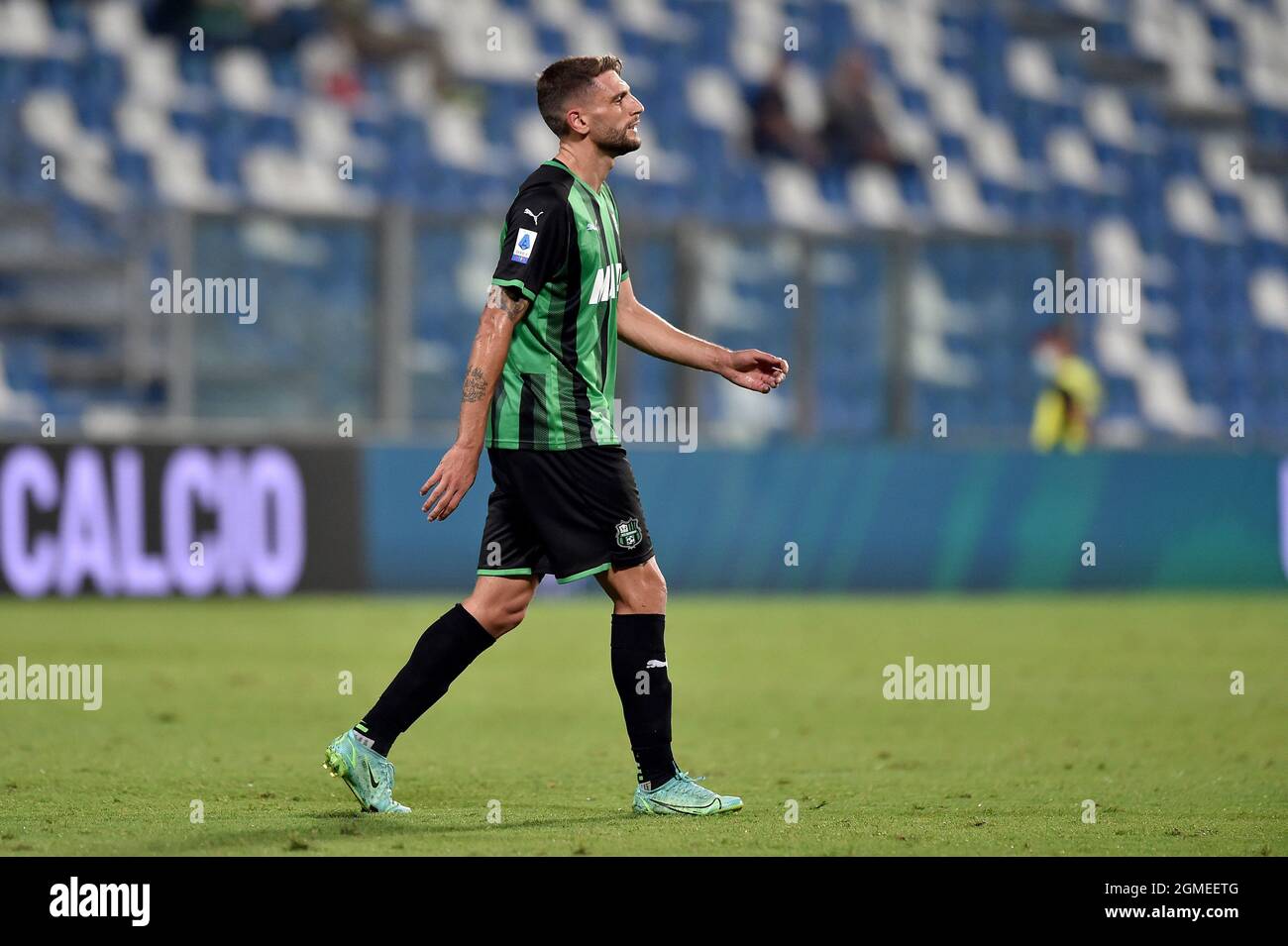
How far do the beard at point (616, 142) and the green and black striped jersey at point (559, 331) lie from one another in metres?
0.14

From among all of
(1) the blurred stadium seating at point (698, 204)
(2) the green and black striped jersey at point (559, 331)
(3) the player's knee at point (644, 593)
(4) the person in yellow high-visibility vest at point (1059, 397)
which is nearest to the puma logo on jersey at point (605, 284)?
(2) the green and black striped jersey at point (559, 331)

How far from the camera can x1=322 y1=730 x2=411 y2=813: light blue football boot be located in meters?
6.06

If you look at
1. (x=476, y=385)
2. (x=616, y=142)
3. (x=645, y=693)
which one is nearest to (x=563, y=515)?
(x=476, y=385)

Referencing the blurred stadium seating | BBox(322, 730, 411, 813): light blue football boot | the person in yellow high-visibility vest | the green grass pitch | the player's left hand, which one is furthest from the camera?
the person in yellow high-visibility vest

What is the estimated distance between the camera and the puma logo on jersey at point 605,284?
617 cm

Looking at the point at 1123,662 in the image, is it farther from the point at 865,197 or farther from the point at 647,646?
the point at 865,197

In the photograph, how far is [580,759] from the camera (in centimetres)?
774

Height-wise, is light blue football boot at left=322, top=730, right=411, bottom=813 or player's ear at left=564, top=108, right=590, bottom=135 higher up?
player's ear at left=564, top=108, right=590, bottom=135

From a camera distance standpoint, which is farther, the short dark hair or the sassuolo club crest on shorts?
the short dark hair

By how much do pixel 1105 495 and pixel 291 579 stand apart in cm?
655

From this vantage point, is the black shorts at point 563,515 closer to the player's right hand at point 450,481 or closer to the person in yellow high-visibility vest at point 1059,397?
the player's right hand at point 450,481

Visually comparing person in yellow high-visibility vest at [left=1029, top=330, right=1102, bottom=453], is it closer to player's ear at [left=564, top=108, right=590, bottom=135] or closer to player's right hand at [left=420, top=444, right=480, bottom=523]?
player's ear at [left=564, top=108, right=590, bottom=135]

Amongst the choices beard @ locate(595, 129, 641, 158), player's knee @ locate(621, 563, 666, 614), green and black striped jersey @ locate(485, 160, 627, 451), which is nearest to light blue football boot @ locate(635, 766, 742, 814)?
player's knee @ locate(621, 563, 666, 614)
